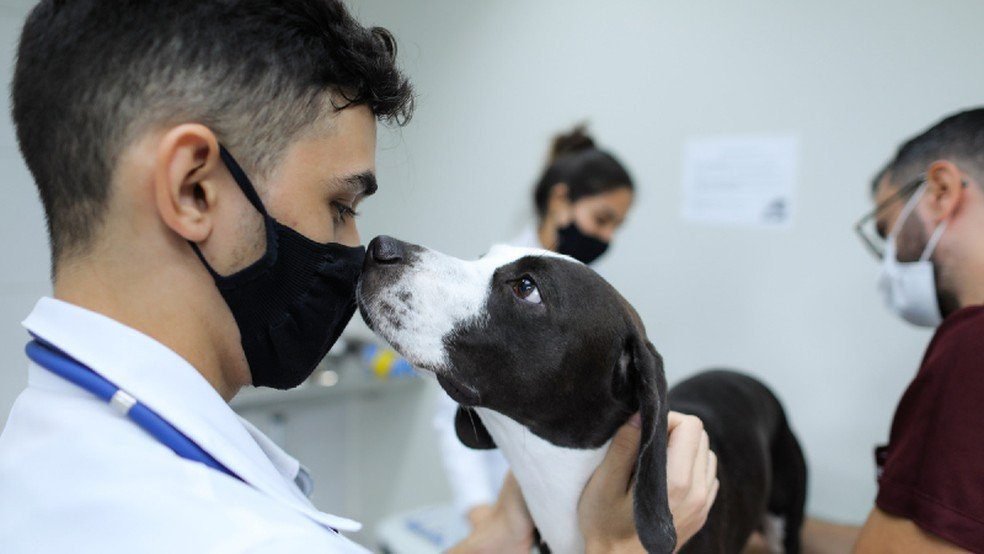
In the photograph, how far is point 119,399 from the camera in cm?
59

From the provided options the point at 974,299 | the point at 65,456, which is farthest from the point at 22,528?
the point at 974,299

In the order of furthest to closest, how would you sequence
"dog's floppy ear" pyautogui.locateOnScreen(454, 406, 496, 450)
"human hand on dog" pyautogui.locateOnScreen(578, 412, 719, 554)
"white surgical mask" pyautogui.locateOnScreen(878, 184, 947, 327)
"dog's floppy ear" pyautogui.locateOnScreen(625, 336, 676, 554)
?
"white surgical mask" pyautogui.locateOnScreen(878, 184, 947, 327) < "dog's floppy ear" pyautogui.locateOnScreen(454, 406, 496, 450) < "human hand on dog" pyautogui.locateOnScreen(578, 412, 719, 554) < "dog's floppy ear" pyautogui.locateOnScreen(625, 336, 676, 554)

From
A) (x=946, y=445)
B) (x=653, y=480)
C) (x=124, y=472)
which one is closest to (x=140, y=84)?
(x=124, y=472)

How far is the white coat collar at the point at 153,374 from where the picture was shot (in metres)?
0.61

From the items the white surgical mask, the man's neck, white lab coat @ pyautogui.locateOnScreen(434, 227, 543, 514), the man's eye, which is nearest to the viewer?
the man's neck

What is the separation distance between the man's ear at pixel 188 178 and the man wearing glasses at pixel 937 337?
3.64 feet

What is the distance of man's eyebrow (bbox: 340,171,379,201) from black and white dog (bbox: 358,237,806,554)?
19 centimetres

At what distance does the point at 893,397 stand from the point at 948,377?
914mm

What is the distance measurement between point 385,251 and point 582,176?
3.58ft

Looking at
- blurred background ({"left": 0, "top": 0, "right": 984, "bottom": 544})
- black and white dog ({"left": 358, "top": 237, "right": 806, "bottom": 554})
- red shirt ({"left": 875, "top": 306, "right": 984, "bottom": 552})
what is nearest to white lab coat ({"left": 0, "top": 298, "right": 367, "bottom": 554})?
black and white dog ({"left": 358, "top": 237, "right": 806, "bottom": 554})

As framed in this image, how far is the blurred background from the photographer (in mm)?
1849

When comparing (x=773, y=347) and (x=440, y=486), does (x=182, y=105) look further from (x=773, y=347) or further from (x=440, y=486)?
(x=440, y=486)

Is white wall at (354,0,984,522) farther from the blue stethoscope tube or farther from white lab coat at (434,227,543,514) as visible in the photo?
the blue stethoscope tube

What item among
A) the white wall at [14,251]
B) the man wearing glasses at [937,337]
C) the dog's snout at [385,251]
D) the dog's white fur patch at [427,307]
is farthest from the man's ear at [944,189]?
the white wall at [14,251]
